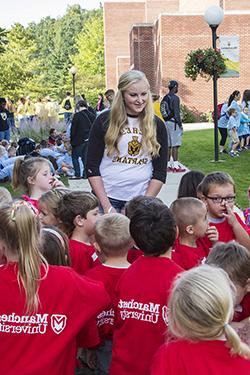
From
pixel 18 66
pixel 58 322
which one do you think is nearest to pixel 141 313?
pixel 58 322

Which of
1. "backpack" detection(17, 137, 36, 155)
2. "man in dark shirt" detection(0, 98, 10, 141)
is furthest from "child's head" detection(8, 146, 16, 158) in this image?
"man in dark shirt" detection(0, 98, 10, 141)

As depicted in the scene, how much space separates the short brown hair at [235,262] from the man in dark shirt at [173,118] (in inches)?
404

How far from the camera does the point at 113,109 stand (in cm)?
446

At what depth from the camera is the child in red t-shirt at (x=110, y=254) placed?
348 centimetres

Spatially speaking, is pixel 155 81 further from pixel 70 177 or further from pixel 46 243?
pixel 46 243

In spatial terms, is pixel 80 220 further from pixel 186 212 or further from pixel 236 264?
pixel 236 264

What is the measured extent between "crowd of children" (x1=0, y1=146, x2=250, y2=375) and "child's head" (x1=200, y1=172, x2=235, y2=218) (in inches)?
25.5

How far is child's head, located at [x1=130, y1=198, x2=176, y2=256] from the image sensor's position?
316cm

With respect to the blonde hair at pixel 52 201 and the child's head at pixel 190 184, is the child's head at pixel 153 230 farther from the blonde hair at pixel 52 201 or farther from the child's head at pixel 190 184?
the child's head at pixel 190 184

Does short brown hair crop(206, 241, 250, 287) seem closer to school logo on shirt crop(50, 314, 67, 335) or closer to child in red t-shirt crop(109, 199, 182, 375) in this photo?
child in red t-shirt crop(109, 199, 182, 375)

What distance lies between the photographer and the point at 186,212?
3.89 meters

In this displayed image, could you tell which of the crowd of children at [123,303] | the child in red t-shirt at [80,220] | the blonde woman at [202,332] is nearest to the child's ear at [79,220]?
the child in red t-shirt at [80,220]

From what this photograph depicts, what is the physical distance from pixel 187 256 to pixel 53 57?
88.6 meters

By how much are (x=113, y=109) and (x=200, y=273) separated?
2367 millimetres
